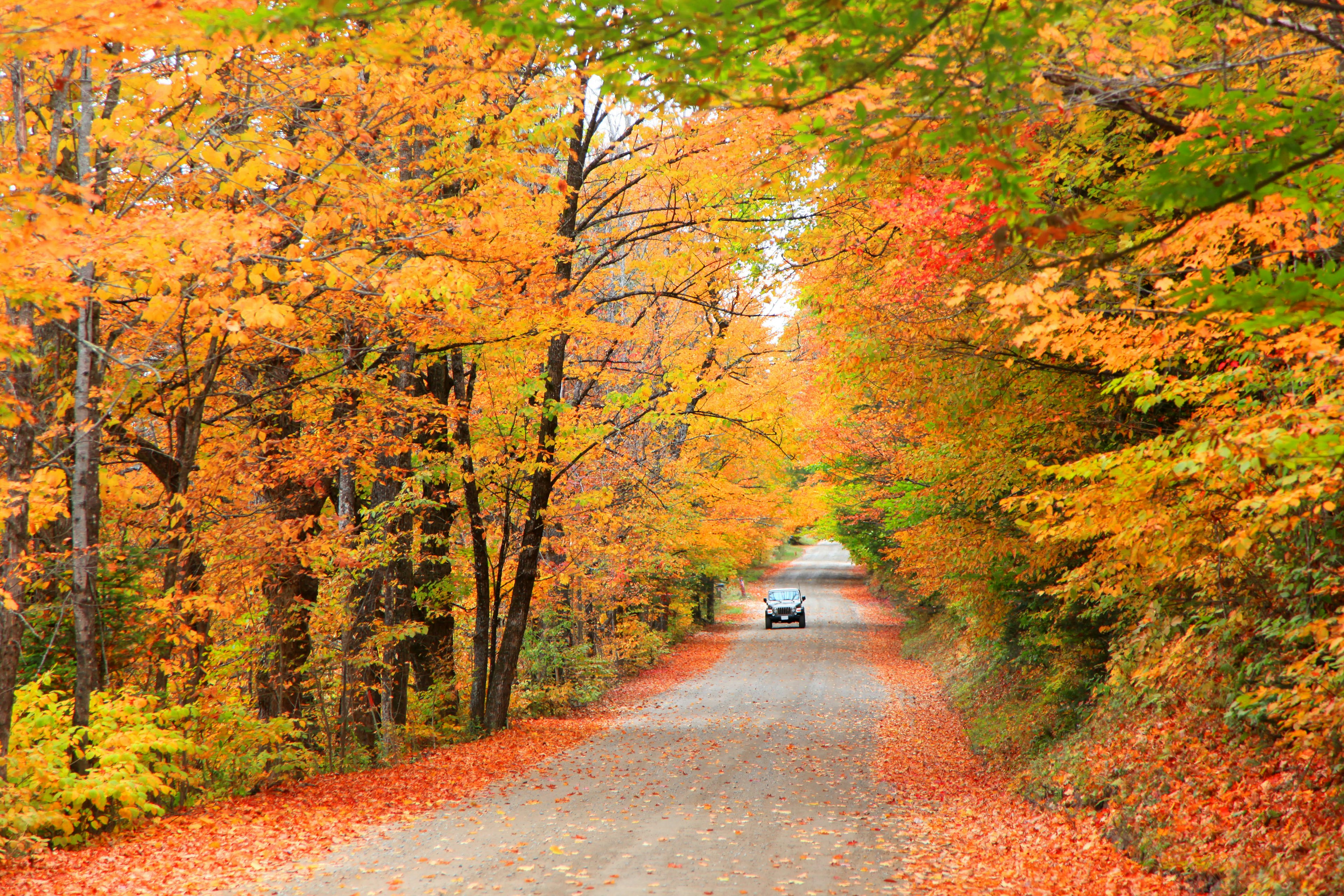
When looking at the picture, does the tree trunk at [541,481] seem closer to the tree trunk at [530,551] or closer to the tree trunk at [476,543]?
the tree trunk at [530,551]

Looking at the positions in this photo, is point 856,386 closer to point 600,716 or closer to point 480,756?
point 480,756

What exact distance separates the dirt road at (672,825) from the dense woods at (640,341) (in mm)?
2092

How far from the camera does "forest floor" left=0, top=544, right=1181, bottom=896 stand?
696 centimetres

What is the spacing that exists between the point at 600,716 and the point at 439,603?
17.2ft

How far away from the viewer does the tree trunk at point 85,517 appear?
7359mm

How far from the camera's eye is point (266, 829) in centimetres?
861

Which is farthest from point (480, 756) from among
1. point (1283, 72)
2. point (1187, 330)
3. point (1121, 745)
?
point (1283, 72)

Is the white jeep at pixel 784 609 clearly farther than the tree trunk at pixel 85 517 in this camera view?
Yes

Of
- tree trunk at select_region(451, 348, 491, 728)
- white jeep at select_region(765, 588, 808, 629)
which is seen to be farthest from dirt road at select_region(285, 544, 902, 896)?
white jeep at select_region(765, 588, 808, 629)

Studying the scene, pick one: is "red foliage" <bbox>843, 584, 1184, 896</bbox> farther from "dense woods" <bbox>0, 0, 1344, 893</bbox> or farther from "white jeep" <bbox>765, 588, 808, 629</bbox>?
"white jeep" <bbox>765, 588, 808, 629</bbox>

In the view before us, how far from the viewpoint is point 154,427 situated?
498 inches

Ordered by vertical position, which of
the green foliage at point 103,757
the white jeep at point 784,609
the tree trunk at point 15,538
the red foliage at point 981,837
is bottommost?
the white jeep at point 784,609

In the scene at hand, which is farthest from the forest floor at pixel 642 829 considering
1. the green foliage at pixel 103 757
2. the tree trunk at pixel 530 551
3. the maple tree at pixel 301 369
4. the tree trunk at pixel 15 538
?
the tree trunk at pixel 15 538

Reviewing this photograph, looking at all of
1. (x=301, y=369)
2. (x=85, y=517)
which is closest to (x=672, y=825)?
(x=85, y=517)
